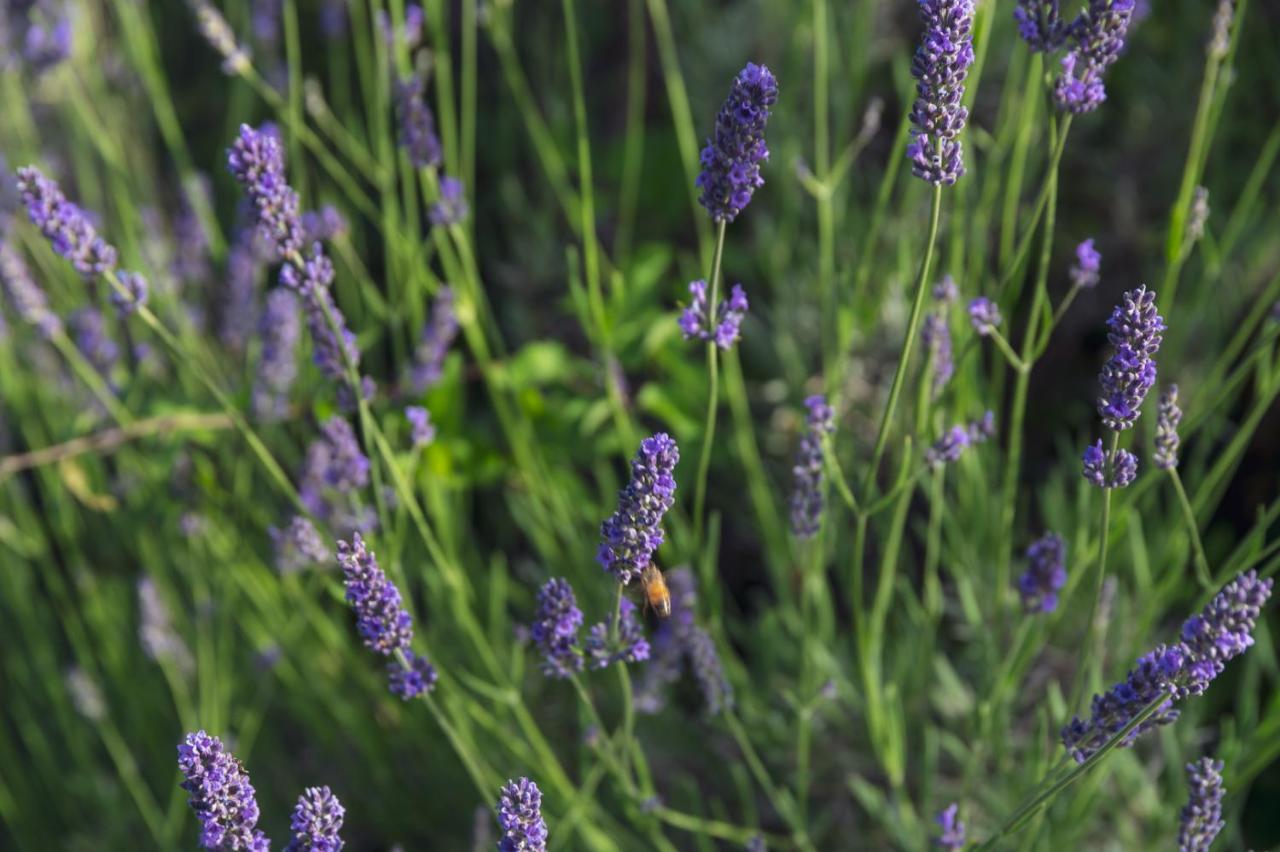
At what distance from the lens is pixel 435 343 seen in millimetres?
1938

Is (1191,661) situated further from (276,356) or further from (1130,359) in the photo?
(276,356)

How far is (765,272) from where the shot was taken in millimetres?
2617

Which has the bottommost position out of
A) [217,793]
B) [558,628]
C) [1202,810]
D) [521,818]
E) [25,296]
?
[1202,810]

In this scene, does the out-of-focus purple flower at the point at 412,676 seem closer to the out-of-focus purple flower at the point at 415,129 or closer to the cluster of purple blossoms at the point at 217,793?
the cluster of purple blossoms at the point at 217,793

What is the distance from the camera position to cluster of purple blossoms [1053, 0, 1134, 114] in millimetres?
1211

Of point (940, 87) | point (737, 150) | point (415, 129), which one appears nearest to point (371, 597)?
point (737, 150)

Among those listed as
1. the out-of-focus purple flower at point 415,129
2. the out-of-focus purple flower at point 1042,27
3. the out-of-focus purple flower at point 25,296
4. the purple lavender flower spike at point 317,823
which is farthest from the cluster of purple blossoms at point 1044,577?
the out-of-focus purple flower at point 25,296

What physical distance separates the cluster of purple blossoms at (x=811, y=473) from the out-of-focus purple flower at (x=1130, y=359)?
0.38m

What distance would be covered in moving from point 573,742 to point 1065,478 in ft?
3.74

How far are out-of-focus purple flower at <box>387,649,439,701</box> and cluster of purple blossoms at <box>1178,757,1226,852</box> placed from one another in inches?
29.1

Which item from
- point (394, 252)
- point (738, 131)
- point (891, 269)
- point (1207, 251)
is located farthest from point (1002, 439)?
point (738, 131)

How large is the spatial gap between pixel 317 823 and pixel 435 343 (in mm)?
989

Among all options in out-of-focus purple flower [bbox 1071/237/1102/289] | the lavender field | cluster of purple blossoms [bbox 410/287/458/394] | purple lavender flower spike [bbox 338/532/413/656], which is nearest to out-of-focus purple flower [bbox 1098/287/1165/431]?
the lavender field

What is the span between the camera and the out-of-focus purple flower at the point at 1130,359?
1060mm
